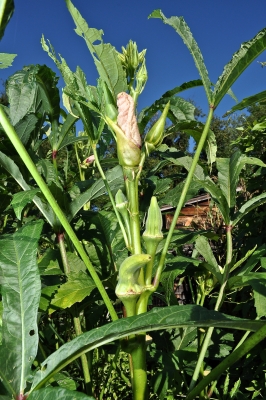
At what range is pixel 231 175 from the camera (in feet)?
3.85

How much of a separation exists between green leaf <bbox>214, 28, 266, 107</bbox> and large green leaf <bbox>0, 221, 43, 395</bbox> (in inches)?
16.9

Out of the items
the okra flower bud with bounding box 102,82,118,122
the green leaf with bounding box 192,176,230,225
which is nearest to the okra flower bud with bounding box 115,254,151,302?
the okra flower bud with bounding box 102,82,118,122

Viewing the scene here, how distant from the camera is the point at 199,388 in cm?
62

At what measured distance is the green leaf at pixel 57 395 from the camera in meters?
0.48

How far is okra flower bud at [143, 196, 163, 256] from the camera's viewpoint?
70 cm

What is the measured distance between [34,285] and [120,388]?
1.68 metres

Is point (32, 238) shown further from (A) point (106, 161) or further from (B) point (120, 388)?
(B) point (120, 388)

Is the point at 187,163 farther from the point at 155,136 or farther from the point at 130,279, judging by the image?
the point at 130,279

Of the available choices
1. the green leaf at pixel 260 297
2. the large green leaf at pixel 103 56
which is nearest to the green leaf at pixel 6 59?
the large green leaf at pixel 103 56

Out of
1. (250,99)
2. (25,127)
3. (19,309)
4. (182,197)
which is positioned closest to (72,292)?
(19,309)

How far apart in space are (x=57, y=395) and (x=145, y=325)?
0.14m

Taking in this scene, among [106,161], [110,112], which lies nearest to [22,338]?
[110,112]

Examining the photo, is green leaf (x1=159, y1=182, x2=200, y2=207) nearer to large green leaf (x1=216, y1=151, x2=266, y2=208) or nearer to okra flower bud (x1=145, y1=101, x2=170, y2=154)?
large green leaf (x1=216, y1=151, x2=266, y2=208)

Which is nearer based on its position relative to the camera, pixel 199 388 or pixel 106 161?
pixel 199 388
